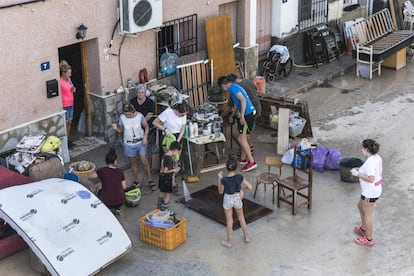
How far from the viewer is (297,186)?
12062 mm

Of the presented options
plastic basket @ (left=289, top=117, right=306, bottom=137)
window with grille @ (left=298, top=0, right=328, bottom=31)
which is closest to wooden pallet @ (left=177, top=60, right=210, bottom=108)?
plastic basket @ (left=289, top=117, right=306, bottom=137)

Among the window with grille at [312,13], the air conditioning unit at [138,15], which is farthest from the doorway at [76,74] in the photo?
the window with grille at [312,13]

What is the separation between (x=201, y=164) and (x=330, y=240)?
326cm

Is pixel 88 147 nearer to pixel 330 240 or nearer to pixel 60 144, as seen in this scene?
pixel 60 144

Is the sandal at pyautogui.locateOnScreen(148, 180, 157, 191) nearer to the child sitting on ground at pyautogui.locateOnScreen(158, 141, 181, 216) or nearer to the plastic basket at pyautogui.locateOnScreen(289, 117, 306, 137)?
the child sitting on ground at pyautogui.locateOnScreen(158, 141, 181, 216)

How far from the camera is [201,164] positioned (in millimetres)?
13641

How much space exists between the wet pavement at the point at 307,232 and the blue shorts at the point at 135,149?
0.71m

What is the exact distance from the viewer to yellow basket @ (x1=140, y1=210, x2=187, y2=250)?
1097 centimetres

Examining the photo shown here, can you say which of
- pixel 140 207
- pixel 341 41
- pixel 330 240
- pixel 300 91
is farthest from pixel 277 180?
pixel 341 41

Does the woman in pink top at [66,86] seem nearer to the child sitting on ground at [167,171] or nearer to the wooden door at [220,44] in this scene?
the child sitting on ground at [167,171]

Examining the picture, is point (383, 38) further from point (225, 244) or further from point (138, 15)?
point (225, 244)

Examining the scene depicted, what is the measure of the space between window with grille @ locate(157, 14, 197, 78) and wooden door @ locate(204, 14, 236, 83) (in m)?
0.32

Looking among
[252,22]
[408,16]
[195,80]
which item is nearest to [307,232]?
[195,80]

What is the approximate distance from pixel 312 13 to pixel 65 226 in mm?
12098
